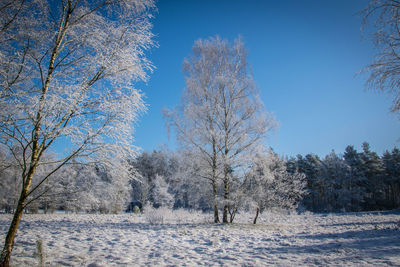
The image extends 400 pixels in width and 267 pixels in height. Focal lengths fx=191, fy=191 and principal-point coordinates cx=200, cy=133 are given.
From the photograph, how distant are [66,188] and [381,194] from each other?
47.0 m

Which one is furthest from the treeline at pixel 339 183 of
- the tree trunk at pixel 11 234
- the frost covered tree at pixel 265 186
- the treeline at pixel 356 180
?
the tree trunk at pixel 11 234

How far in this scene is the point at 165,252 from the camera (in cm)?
450

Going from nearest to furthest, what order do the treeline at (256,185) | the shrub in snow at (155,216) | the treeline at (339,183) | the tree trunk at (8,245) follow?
the tree trunk at (8,245) < the treeline at (256,185) < the shrub in snow at (155,216) < the treeline at (339,183)

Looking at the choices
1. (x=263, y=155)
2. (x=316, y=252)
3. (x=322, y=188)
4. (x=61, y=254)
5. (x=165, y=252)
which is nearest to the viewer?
(x=61, y=254)

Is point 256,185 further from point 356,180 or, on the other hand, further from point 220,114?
point 356,180

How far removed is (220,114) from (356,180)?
3739cm

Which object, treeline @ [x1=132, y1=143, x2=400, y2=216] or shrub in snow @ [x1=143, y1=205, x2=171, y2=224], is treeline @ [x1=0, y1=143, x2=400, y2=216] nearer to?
treeline @ [x1=132, y1=143, x2=400, y2=216]

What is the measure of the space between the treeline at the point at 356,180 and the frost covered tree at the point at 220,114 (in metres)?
31.3

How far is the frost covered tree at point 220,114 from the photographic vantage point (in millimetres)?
9117

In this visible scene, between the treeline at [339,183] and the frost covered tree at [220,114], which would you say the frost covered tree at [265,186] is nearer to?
the frost covered tree at [220,114]

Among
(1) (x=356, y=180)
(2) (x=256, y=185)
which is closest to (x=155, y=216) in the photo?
(2) (x=256, y=185)

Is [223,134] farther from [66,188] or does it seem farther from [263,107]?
[66,188]

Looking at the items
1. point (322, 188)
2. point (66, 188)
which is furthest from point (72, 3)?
point (322, 188)

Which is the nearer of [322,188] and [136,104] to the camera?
[136,104]
